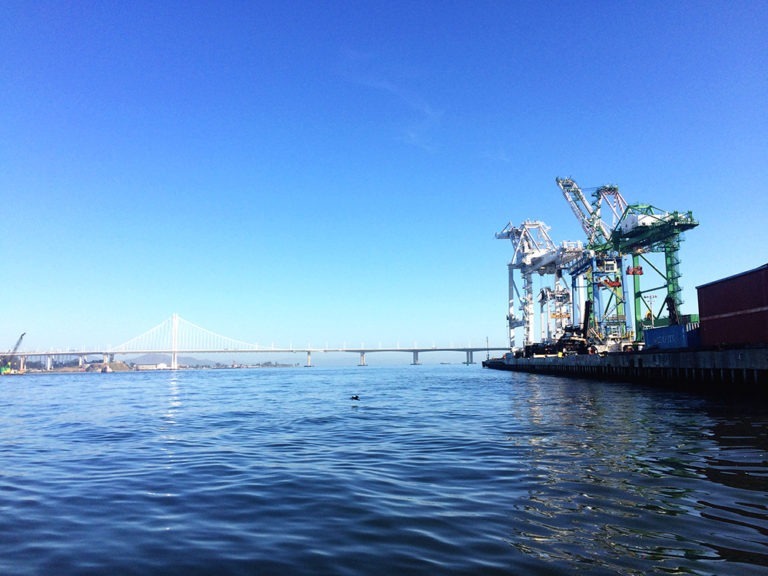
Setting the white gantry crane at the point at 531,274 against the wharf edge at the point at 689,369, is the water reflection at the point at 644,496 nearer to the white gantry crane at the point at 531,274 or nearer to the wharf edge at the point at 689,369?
the wharf edge at the point at 689,369

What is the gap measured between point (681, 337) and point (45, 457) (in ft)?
171

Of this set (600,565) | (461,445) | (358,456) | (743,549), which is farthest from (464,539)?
(461,445)

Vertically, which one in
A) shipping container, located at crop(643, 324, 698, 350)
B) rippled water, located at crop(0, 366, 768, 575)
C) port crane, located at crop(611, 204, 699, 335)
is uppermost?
port crane, located at crop(611, 204, 699, 335)

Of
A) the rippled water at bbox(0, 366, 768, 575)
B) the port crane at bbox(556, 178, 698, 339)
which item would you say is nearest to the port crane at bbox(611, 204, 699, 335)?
the port crane at bbox(556, 178, 698, 339)

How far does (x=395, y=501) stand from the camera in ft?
28.9

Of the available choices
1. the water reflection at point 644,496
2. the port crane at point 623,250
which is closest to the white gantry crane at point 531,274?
the port crane at point 623,250

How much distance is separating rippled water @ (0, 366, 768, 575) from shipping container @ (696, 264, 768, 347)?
20.0 m

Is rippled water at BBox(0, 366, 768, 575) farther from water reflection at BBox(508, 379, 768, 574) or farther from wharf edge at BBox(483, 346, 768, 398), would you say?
wharf edge at BBox(483, 346, 768, 398)

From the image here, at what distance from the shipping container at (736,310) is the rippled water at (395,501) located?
20.0 m

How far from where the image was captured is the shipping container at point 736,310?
33750 mm

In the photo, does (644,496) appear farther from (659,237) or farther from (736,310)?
(659,237)

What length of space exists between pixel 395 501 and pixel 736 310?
38785 mm

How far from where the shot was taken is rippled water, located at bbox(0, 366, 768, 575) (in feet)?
20.0

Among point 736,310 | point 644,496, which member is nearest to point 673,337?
point 736,310
